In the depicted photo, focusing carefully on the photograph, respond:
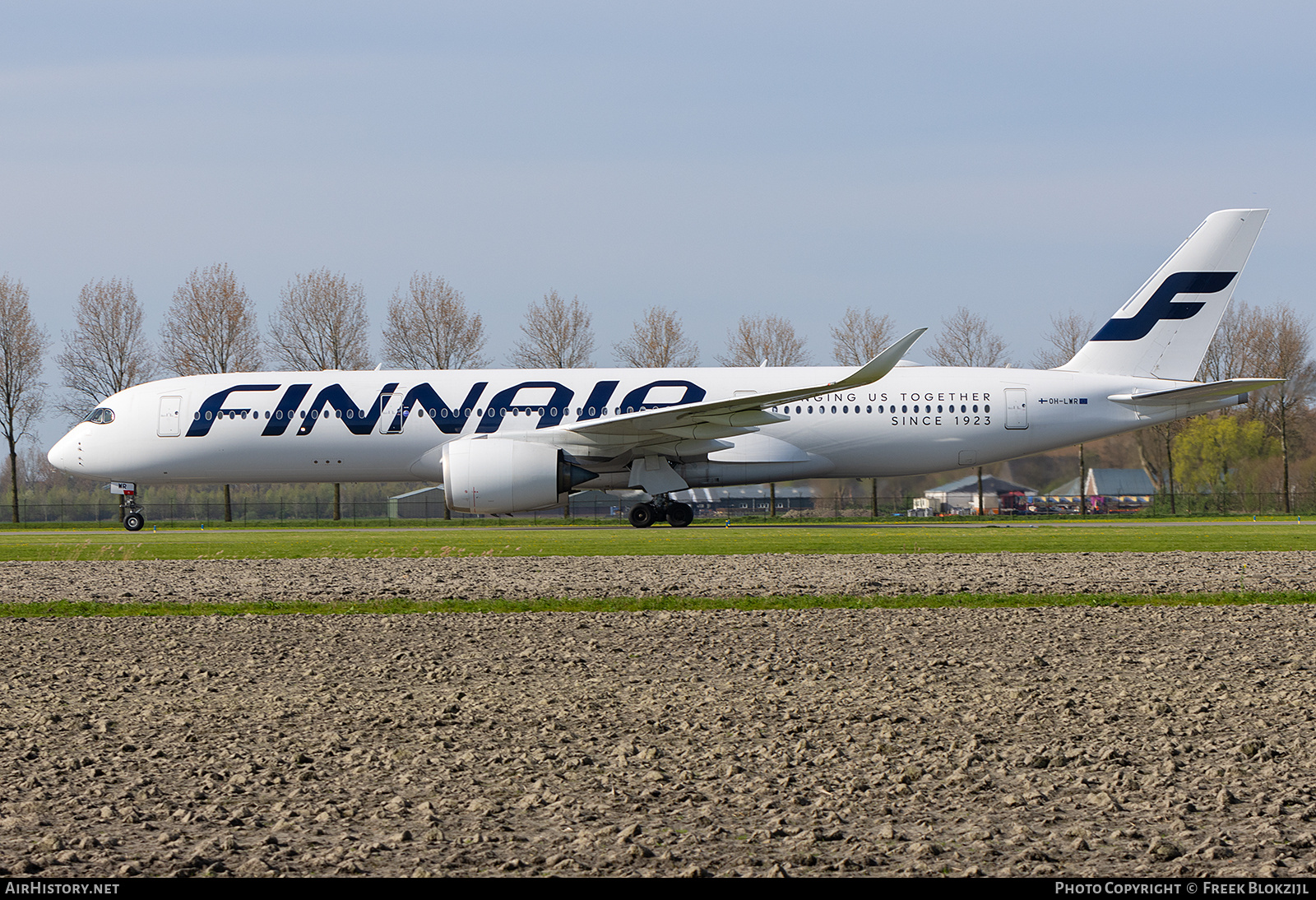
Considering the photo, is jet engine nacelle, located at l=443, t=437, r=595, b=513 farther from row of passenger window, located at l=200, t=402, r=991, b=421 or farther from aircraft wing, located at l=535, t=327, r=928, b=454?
row of passenger window, located at l=200, t=402, r=991, b=421

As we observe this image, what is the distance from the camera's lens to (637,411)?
2341 cm

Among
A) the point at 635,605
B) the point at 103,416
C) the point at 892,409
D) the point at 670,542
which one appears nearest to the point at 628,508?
the point at 892,409

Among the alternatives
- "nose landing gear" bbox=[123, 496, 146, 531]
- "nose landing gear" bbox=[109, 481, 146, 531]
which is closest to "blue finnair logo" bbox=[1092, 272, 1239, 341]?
"nose landing gear" bbox=[109, 481, 146, 531]

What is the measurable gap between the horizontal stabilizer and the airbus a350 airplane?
0.14 feet

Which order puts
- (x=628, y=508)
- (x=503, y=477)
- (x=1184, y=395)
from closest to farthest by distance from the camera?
(x=503, y=477), (x=1184, y=395), (x=628, y=508)

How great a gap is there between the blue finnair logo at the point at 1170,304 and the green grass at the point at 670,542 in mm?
4575

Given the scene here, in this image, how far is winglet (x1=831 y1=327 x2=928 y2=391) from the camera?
63.1 ft

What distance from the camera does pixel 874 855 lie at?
11.1 feet

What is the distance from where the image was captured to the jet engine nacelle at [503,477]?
69.5 feet

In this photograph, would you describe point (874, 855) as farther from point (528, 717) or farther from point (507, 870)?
point (528, 717)

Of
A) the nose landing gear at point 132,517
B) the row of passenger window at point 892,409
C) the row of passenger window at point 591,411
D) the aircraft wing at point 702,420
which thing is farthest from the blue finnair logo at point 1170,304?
the nose landing gear at point 132,517

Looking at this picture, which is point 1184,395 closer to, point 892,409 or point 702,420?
point 892,409

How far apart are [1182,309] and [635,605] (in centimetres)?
1893

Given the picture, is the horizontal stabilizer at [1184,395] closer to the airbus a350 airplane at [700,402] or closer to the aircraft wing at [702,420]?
the airbus a350 airplane at [700,402]
